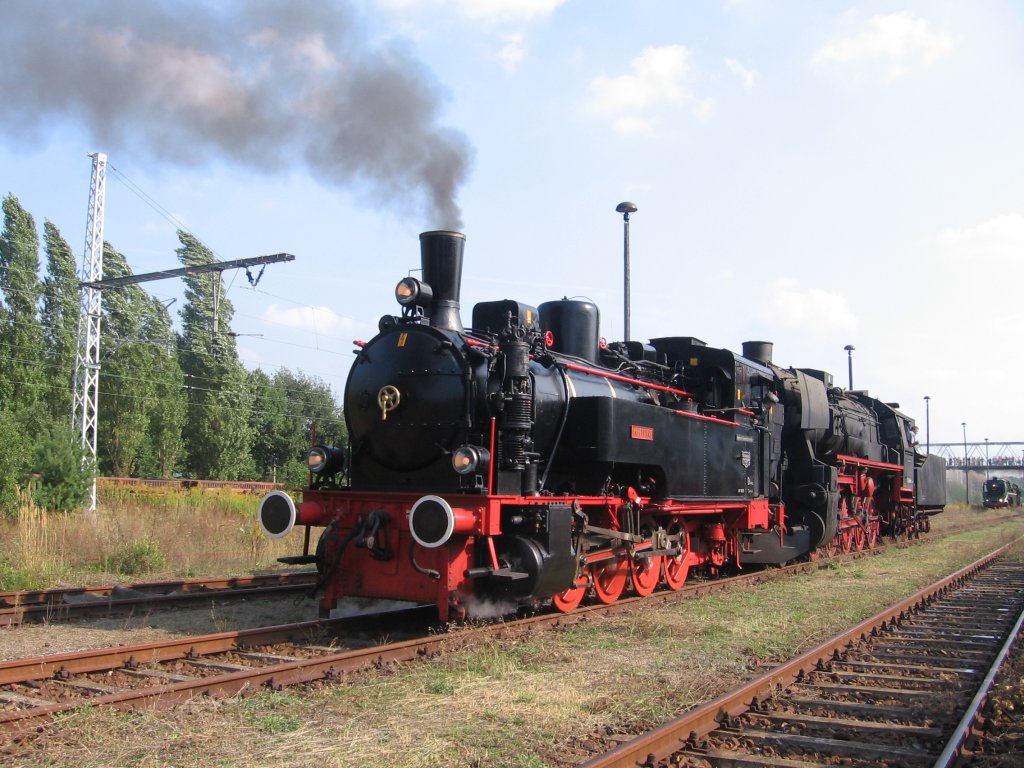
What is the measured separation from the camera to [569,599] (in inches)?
355

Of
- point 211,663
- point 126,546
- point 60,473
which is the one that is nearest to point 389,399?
point 211,663

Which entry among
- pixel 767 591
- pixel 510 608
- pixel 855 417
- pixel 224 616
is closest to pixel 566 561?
pixel 510 608

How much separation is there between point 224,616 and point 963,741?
269 inches

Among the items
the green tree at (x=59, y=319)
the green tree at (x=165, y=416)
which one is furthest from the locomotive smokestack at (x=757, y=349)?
the green tree at (x=165, y=416)

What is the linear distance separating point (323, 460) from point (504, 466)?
2176mm

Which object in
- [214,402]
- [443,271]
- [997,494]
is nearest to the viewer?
[443,271]

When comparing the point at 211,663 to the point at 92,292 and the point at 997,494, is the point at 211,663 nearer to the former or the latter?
the point at 92,292

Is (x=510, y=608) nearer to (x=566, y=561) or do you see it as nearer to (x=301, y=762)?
(x=566, y=561)

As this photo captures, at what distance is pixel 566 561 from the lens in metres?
8.03

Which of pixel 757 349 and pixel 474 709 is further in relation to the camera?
pixel 757 349

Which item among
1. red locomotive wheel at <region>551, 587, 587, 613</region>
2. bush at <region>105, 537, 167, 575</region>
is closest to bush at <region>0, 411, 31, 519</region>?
bush at <region>105, 537, 167, 575</region>

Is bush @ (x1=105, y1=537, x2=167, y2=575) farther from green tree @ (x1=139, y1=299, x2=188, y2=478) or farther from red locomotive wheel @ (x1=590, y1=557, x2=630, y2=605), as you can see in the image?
green tree @ (x1=139, y1=299, x2=188, y2=478)

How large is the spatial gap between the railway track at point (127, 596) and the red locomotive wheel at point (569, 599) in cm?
353

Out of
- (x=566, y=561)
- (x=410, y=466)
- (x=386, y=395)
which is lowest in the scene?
(x=566, y=561)
